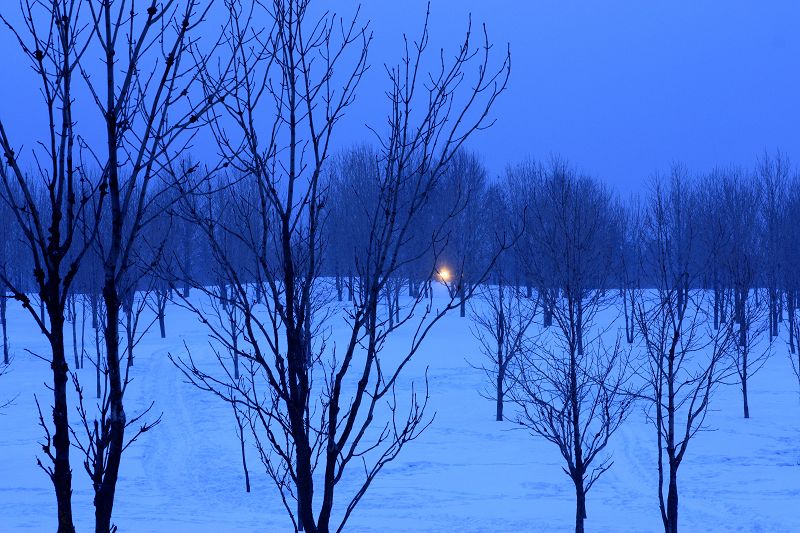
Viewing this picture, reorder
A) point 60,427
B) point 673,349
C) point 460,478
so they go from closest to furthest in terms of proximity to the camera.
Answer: point 60,427 → point 673,349 → point 460,478

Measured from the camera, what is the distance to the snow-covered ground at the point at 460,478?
1265cm

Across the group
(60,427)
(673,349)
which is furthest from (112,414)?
(673,349)

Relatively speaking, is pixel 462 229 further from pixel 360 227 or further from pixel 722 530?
pixel 722 530

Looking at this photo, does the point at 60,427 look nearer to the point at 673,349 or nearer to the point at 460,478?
the point at 673,349

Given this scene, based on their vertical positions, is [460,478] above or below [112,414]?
below

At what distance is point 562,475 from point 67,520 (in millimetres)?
14031

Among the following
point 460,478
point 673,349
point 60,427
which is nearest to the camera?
point 60,427

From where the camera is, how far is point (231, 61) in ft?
10.3

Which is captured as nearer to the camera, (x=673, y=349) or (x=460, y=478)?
(x=673, y=349)

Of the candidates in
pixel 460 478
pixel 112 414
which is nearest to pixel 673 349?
pixel 112 414

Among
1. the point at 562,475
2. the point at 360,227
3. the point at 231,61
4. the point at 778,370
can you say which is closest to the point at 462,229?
the point at 360,227

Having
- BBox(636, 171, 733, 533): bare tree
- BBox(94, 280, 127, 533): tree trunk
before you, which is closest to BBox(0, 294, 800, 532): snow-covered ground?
BBox(636, 171, 733, 533): bare tree

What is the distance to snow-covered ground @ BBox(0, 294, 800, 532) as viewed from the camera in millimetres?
12648

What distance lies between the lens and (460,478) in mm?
15656
